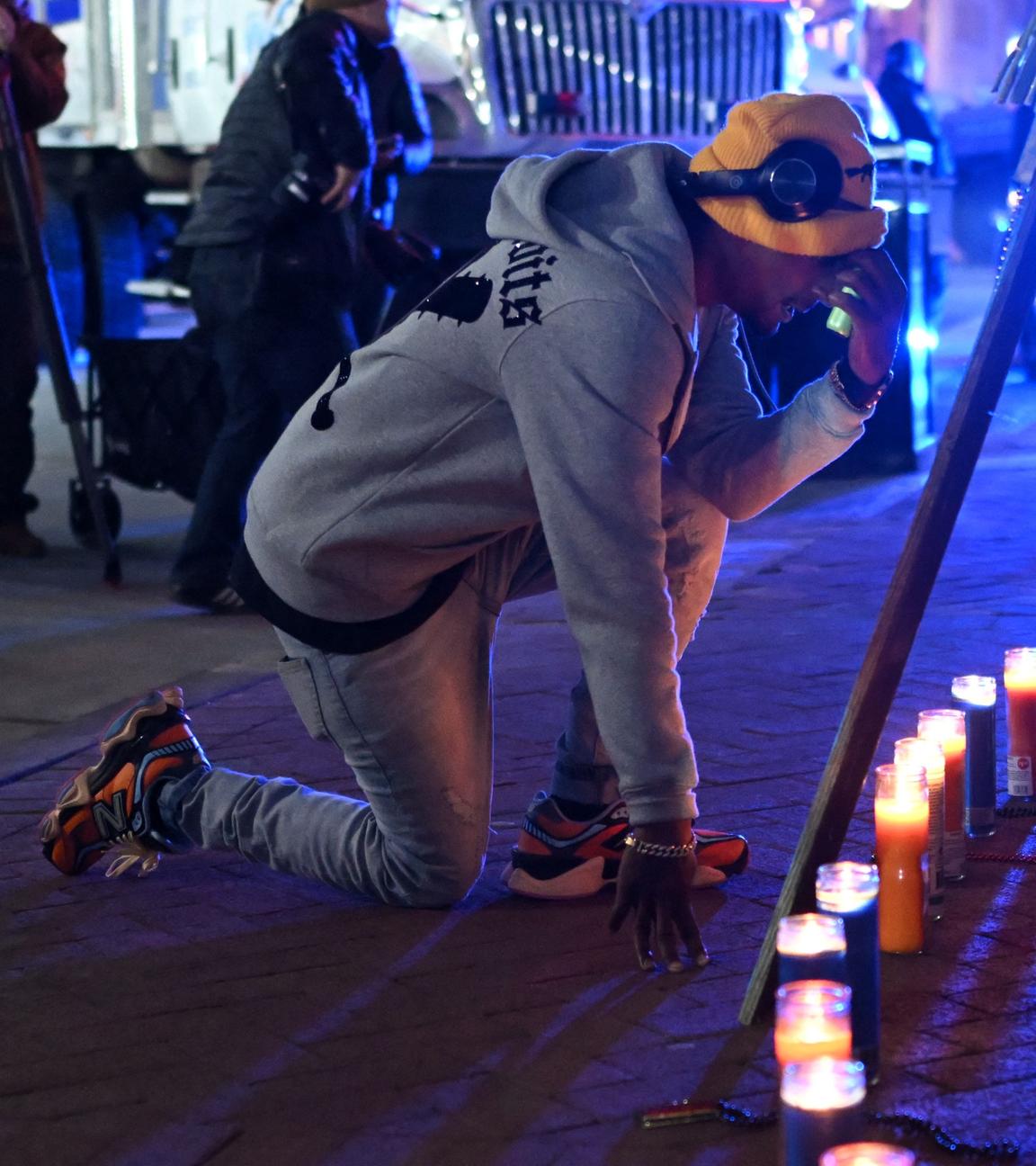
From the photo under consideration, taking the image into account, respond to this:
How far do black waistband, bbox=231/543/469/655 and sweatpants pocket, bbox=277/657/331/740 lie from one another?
0.22 ft

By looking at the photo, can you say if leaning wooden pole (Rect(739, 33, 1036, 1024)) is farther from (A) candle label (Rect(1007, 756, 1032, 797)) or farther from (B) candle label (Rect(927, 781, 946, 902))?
(A) candle label (Rect(1007, 756, 1032, 797))

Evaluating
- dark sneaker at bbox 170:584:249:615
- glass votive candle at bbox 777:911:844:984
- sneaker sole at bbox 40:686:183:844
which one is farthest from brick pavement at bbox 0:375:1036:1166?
dark sneaker at bbox 170:584:249:615

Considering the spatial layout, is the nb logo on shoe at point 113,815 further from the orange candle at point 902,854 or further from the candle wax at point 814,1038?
the candle wax at point 814,1038

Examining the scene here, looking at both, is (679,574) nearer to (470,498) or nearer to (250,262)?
(470,498)

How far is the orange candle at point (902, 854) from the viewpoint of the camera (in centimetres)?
280

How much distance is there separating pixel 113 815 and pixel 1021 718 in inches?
69.2

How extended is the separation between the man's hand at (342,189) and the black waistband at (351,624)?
257 centimetres

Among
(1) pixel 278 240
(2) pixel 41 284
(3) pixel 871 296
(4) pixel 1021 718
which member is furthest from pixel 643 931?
(2) pixel 41 284

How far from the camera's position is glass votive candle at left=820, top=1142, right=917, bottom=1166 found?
1.76 metres

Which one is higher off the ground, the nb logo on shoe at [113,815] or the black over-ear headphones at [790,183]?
the black over-ear headphones at [790,183]

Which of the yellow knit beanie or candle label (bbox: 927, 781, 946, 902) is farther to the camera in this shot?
candle label (bbox: 927, 781, 946, 902)

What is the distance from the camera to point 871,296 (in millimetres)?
2748

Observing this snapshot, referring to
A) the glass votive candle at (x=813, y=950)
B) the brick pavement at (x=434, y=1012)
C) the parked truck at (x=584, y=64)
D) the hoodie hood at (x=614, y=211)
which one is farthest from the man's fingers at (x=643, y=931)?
the parked truck at (x=584, y=64)

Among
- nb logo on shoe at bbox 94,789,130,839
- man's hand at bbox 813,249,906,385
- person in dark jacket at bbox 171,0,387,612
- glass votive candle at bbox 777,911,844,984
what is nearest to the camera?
glass votive candle at bbox 777,911,844,984
